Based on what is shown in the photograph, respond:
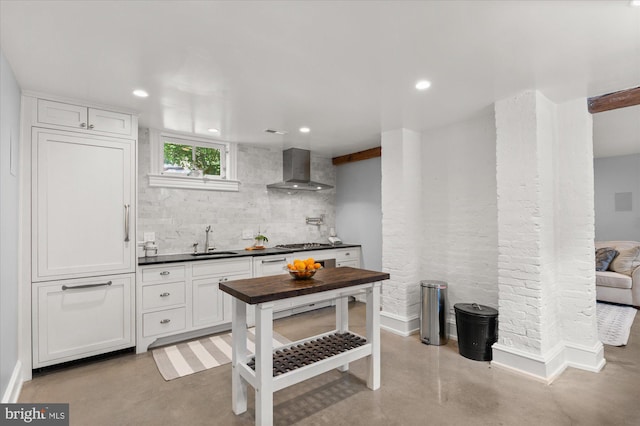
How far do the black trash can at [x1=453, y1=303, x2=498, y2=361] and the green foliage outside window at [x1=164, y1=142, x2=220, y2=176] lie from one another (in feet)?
12.2

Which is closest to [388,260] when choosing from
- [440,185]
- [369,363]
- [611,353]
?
[440,185]

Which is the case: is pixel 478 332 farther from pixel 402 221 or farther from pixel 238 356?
pixel 238 356

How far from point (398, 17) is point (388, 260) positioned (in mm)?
2904

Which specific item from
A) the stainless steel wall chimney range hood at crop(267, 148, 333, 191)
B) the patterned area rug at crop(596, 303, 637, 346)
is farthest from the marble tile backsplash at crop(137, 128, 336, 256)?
the patterned area rug at crop(596, 303, 637, 346)

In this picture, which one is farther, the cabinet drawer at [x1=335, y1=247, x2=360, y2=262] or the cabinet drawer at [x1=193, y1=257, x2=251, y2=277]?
the cabinet drawer at [x1=335, y1=247, x2=360, y2=262]

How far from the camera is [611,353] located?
126 inches

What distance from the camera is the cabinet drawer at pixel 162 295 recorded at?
3.33 metres

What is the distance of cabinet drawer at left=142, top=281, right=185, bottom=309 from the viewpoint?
3.33 metres

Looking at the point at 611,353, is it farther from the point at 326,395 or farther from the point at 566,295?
the point at 326,395

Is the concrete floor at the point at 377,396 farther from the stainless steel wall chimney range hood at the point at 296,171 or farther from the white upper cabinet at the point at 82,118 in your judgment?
the stainless steel wall chimney range hood at the point at 296,171

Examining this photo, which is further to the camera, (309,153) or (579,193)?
(309,153)

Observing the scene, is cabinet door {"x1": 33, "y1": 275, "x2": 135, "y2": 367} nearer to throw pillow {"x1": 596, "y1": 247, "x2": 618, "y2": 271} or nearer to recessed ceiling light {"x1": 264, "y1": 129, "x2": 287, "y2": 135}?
recessed ceiling light {"x1": 264, "y1": 129, "x2": 287, "y2": 135}

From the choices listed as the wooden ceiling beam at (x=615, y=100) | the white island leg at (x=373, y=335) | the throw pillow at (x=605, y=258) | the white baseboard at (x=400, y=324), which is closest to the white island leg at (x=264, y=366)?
the white island leg at (x=373, y=335)

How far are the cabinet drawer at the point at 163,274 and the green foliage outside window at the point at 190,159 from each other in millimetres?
1440
